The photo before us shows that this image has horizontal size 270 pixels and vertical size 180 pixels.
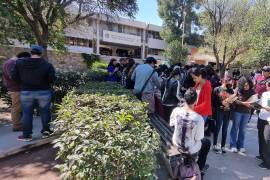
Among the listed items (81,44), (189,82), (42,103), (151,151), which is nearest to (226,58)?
(81,44)

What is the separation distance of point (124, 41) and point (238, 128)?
40112 millimetres

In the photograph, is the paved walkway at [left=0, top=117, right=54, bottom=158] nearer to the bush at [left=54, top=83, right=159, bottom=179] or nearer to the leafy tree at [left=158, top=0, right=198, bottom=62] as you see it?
the bush at [left=54, top=83, right=159, bottom=179]

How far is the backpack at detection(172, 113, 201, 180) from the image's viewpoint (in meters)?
3.68

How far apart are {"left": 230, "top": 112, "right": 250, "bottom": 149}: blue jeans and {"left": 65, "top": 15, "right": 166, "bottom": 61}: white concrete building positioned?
3399 cm

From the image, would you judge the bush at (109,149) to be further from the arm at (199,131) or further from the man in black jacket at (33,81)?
the man in black jacket at (33,81)

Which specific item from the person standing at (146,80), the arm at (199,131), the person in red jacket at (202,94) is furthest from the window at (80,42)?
the arm at (199,131)

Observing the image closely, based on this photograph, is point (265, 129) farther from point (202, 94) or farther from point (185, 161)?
point (185, 161)

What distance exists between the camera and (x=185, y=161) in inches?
150

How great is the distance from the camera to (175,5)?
45.1 metres

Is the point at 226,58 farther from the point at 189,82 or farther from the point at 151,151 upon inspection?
the point at 151,151

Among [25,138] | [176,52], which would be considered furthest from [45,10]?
[176,52]

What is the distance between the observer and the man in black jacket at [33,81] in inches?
219

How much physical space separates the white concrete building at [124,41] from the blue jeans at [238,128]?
33992 mm

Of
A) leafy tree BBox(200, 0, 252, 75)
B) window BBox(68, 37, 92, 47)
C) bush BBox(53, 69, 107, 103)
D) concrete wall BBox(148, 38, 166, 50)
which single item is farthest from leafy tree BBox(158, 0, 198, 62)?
bush BBox(53, 69, 107, 103)
